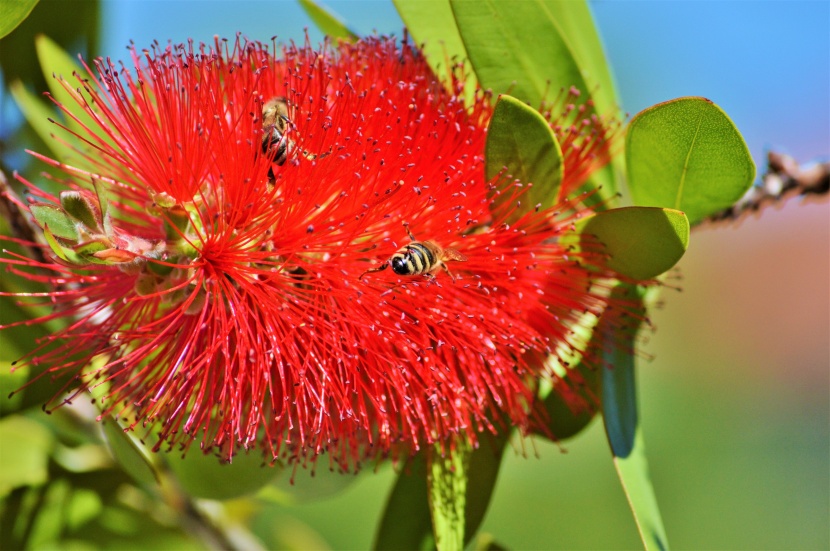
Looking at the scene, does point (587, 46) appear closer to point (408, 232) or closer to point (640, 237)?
point (640, 237)

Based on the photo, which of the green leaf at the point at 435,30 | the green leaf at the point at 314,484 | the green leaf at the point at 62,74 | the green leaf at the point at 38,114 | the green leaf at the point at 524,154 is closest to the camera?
the green leaf at the point at 524,154

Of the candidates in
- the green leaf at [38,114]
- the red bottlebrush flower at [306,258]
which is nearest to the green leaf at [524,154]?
the red bottlebrush flower at [306,258]

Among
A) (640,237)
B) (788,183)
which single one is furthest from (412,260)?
(788,183)

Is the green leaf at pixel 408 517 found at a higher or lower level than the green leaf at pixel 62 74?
lower

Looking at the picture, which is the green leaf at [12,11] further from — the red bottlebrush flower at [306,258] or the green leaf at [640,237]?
the green leaf at [640,237]

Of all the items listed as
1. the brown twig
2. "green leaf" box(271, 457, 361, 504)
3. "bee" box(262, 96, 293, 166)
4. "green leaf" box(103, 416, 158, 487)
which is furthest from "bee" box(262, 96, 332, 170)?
the brown twig

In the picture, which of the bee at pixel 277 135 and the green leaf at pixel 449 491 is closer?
the bee at pixel 277 135

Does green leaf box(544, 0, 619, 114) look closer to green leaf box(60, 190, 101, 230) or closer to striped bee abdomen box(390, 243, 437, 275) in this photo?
striped bee abdomen box(390, 243, 437, 275)

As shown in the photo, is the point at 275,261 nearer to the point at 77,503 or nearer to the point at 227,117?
the point at 227,117
